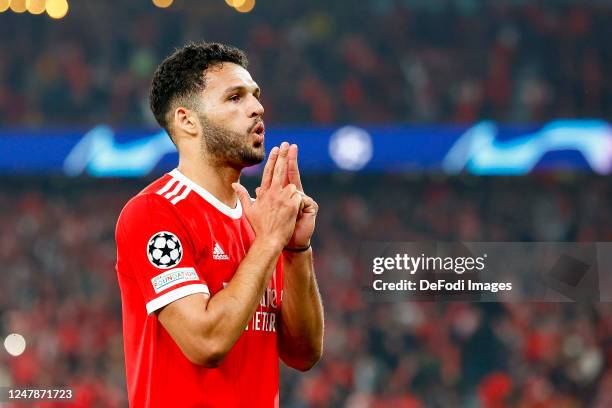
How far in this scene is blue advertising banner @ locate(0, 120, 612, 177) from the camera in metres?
12.9

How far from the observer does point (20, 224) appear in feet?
42.8

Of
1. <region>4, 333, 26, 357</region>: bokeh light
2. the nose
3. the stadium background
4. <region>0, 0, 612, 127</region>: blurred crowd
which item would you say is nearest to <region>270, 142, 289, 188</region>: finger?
the nose

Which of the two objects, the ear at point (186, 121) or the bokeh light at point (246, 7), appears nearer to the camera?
the ear at point (186, 121)

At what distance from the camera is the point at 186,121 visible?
2738mm

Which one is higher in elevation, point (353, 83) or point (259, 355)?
point (353, 83)

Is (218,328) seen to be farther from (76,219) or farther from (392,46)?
(392,46)

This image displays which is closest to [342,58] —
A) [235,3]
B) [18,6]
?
[235,3]

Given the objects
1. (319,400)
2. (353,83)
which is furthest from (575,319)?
(353,83)

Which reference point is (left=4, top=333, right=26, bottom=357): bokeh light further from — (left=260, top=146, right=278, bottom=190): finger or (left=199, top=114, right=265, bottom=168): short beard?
(left=260, top=146, right=278, bottom=190): finger

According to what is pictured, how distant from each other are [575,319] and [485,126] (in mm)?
3637

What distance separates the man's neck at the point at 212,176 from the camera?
2.71 metres

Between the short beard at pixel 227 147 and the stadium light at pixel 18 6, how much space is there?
42.1ft

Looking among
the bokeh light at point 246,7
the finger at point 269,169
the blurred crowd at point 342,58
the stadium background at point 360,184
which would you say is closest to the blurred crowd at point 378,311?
the stadium background at point 360,184

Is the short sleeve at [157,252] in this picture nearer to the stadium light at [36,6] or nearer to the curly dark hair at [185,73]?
the curly dark hair at [185,73]
